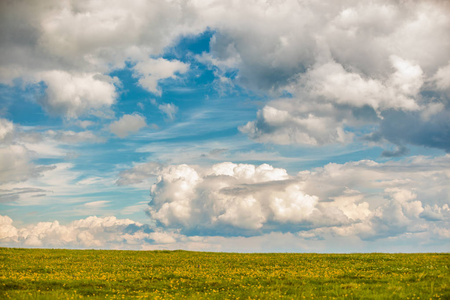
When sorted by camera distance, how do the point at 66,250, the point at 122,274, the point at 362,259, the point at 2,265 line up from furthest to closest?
the point at 66,250
the point at 362,259
the point at 2,265
the point at 122,274

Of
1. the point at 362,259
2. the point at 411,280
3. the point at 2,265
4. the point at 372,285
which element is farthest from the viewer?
the point at 362,259

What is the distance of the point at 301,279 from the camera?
28.2 m

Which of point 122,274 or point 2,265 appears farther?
point 2,265

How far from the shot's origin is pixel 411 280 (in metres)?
27.2

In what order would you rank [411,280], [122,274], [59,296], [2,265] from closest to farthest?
[59,296] < [411,280] < [122,274] < [2,265]

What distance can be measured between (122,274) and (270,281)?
42.3 ft

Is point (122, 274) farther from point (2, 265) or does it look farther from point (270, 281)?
point (2, 265)

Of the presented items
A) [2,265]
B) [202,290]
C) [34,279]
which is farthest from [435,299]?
[2,265]

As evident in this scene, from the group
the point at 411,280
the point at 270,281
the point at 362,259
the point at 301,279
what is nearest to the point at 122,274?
the point at 270,281

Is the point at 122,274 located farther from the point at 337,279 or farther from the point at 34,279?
the point at 337,279

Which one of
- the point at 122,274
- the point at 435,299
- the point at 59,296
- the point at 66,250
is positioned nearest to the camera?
the point at 435,299

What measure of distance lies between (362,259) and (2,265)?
128 ft

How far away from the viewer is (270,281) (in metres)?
27.7

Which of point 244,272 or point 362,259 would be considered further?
point 362,259
